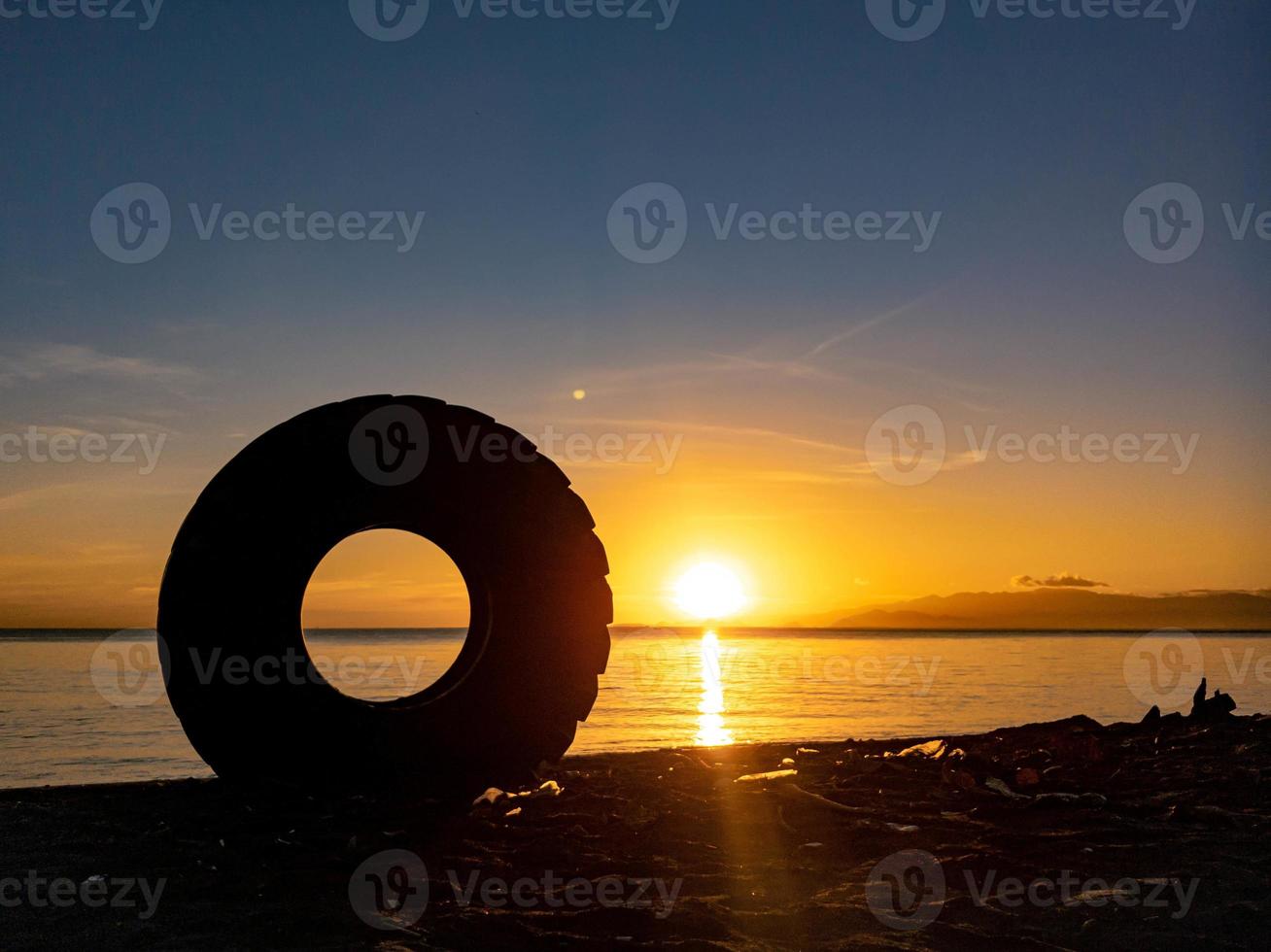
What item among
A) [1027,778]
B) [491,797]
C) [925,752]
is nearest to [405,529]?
[491,797]

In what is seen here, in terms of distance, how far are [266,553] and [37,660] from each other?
102 feet

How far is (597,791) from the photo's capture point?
7.22 m

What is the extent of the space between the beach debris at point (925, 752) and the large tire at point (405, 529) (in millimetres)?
3293

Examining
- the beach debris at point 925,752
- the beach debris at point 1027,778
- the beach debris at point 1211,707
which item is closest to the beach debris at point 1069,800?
the beach debris at point 1027,778

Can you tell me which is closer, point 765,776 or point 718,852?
point 718,852

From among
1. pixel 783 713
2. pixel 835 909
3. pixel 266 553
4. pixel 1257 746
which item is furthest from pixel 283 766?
pixel 783 713

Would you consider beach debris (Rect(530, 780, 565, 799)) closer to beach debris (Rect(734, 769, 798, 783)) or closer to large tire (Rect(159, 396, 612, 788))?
large tire (Rect(159, 396, 612, 788))

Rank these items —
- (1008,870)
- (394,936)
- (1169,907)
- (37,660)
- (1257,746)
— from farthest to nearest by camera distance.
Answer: (37,660) → (1257,746) → (1008,870) → (1169,907) → (394,936)

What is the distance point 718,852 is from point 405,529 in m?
2.84

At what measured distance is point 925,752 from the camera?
8.73m

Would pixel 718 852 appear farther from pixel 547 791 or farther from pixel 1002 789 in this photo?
pixel 1002 789

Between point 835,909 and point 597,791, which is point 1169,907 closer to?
point 835,909

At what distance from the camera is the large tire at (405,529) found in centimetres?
625

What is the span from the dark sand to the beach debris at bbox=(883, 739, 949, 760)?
22 centimetres
